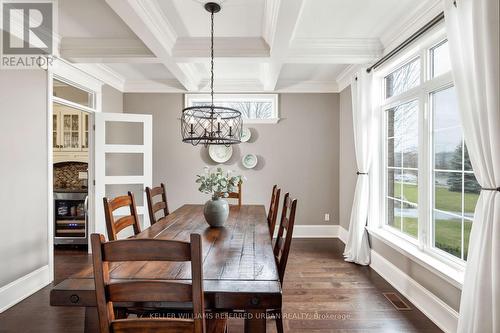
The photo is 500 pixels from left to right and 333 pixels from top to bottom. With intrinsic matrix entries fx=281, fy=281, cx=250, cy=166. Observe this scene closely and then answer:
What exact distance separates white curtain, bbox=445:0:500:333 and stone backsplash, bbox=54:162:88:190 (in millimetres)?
5135

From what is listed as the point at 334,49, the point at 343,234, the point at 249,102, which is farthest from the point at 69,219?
the point at 334,49

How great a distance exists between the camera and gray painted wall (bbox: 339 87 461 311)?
7.28 ft

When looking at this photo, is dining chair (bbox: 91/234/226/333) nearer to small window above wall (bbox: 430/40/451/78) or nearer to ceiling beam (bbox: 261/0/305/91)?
ceiling beam (bbox: 261/0/305/91)

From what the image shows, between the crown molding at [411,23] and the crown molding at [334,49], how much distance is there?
0.14m

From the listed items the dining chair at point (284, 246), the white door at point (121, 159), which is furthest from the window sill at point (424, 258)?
the white door at point (121, 159)

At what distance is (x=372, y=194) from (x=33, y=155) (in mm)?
3891

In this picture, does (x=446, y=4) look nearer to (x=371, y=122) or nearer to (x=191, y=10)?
(x=371, y=122)

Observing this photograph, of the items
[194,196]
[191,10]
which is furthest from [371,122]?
[194,196]

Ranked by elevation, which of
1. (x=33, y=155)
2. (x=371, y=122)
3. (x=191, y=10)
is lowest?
(x=33, y=155)

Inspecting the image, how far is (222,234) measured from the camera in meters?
2.19

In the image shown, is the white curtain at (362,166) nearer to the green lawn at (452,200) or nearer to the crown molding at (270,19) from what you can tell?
the green lawn at (452,200)

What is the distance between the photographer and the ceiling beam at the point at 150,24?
2.23 meters

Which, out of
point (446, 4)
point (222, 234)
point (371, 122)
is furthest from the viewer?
point (371, 122)

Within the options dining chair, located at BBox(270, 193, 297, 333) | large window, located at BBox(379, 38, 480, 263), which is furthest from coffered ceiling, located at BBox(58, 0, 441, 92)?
dining chair, located at BBox(270, 193, 297, 333)
